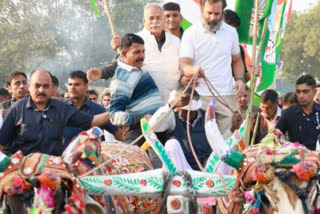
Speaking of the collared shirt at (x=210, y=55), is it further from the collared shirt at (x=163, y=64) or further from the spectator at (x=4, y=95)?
the spectator at (x=4, y=95)

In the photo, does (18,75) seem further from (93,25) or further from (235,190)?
(93,25)

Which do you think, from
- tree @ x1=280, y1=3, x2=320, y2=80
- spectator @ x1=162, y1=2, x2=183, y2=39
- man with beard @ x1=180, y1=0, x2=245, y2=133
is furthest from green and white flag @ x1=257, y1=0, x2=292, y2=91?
tree @ x1=280, y1=3, x2=320, y2=80

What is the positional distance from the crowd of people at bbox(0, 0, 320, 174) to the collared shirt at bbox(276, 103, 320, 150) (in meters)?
0.01

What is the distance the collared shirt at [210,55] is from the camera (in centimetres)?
716

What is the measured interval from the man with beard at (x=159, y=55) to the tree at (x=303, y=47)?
4134 centimetres

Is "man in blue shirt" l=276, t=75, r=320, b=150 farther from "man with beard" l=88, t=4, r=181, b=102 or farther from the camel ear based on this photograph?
the camel ear

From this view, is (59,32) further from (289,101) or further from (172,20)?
(172,20)

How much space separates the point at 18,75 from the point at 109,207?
178 inches

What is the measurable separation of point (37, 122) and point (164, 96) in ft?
5.48

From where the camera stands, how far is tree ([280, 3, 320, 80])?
4812 cm

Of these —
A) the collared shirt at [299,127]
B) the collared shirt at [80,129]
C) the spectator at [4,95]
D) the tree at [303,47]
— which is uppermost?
the collared shirt at [80,129]

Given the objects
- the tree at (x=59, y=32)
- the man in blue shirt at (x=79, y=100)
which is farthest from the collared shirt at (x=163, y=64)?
the tree at (x=59, y=32)

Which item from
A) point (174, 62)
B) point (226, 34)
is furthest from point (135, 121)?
point (226, 34)

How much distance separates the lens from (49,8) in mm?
38781
